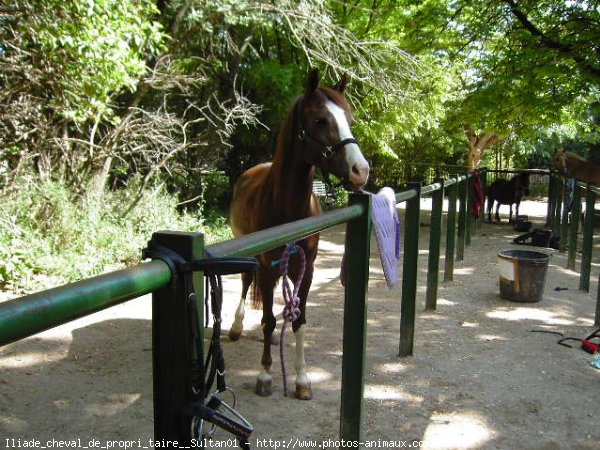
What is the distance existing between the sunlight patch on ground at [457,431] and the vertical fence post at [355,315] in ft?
2.48

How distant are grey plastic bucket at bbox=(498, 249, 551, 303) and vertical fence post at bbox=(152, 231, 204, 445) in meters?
5.27

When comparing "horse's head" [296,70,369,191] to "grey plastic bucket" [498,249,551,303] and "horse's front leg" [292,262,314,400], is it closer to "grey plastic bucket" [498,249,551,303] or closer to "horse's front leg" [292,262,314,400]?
"horse's front leg" [292,262,314,400]

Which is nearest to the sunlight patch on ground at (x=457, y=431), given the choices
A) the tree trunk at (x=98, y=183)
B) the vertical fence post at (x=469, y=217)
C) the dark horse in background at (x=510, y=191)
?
the tree trunk at (x=98, y=183)

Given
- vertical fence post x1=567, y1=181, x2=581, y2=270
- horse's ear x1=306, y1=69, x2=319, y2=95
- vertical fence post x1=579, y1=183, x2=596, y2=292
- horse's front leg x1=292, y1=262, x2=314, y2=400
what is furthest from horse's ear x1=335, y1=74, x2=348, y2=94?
vertical fence post x1=567, y1=181, x2=581, y2=270

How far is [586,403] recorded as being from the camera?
10.9ft

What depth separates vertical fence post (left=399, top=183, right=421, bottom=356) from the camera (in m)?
4.12

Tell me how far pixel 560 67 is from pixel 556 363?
→ 4991mm

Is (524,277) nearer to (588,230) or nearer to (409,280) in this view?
(588,230)

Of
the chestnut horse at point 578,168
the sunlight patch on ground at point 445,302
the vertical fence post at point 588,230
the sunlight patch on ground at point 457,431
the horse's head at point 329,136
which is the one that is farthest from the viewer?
the chestnut horse at point 578,168

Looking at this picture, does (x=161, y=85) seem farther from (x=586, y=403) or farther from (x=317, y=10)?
(x=586, y=403)

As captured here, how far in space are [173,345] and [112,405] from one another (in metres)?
2.52

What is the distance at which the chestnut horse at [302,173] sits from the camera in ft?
10.1

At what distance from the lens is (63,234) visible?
660 cm

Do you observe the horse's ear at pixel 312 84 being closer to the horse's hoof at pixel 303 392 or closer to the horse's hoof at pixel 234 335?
the horse's hoof at pixel 303 392
